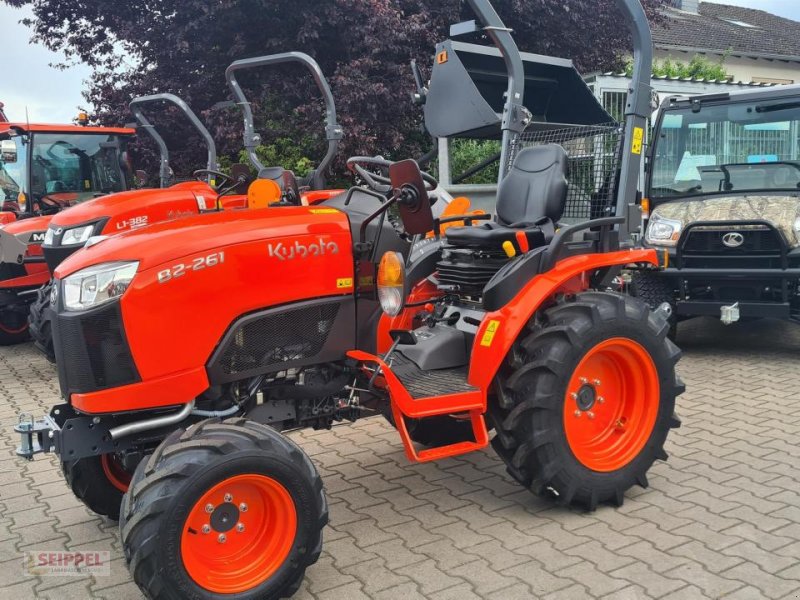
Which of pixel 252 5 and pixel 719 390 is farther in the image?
pixel 252 5

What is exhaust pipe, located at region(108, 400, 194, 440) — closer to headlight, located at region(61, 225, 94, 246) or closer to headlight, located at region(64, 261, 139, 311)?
headlight, located at region(64, 261, 139, 311)

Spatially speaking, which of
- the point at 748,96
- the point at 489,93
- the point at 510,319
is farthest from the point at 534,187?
the point at 748,96

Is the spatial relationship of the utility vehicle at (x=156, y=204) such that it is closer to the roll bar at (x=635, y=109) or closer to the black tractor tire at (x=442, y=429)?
the black tractor tire at (x=442, y=429)

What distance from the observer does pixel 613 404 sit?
12.3 ft

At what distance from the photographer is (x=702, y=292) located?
642 centimetres

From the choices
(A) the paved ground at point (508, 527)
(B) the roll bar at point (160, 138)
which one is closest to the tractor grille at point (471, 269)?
(A) the paved ground at point (508, 527)

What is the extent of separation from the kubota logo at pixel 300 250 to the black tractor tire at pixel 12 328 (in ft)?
19.1

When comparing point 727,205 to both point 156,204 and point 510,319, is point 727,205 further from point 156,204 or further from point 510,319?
point 156,204

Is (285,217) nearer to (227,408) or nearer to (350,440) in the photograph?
(227,408)

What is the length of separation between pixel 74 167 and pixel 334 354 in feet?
21.5

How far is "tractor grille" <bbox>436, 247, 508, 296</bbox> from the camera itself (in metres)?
3.74

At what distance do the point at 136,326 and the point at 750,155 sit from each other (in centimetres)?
557

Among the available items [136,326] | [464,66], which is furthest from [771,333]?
[136,326]

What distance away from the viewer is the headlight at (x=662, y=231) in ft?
21.2
